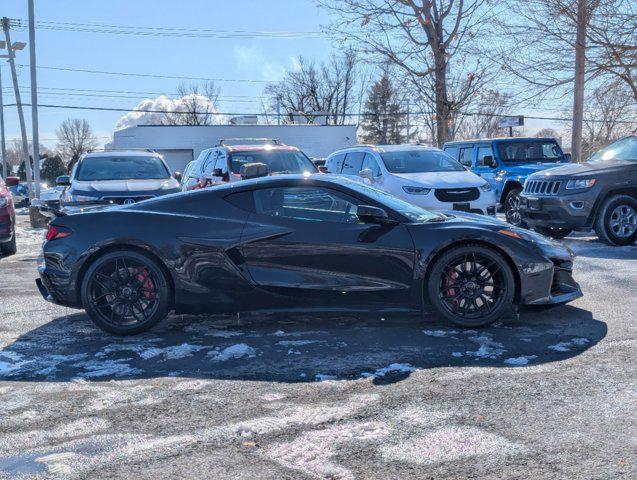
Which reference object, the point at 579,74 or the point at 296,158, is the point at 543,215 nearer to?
the point at 296,158

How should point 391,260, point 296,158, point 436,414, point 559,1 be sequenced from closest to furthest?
point 436,414 < point 391,260 < point 296,158 < point 559,1

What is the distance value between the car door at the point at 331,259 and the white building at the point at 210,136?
3957 cm

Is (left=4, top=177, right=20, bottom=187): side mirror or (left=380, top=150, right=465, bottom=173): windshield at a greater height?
(left=380, top=150, right=465, bottom=173): windshield

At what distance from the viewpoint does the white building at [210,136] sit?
45500mm

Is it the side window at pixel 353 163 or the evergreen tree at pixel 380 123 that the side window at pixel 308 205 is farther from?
the evergreen tree at pixel 380 123

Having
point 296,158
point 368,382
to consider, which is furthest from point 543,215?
point 368,382

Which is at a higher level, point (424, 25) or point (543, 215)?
point (424, 25)

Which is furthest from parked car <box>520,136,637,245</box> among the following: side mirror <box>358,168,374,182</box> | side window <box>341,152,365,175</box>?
side window <box>341,152,365,175</box>

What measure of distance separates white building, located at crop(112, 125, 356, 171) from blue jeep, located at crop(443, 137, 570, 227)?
2867cm

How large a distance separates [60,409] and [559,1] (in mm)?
16908

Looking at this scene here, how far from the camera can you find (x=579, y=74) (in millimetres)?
18609

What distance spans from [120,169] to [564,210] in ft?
25.3

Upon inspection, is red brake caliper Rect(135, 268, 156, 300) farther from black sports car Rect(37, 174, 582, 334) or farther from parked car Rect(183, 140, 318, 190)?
parked car Rect(183, 140, 318, 190)

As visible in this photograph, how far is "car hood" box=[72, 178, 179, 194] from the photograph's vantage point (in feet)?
39.4
